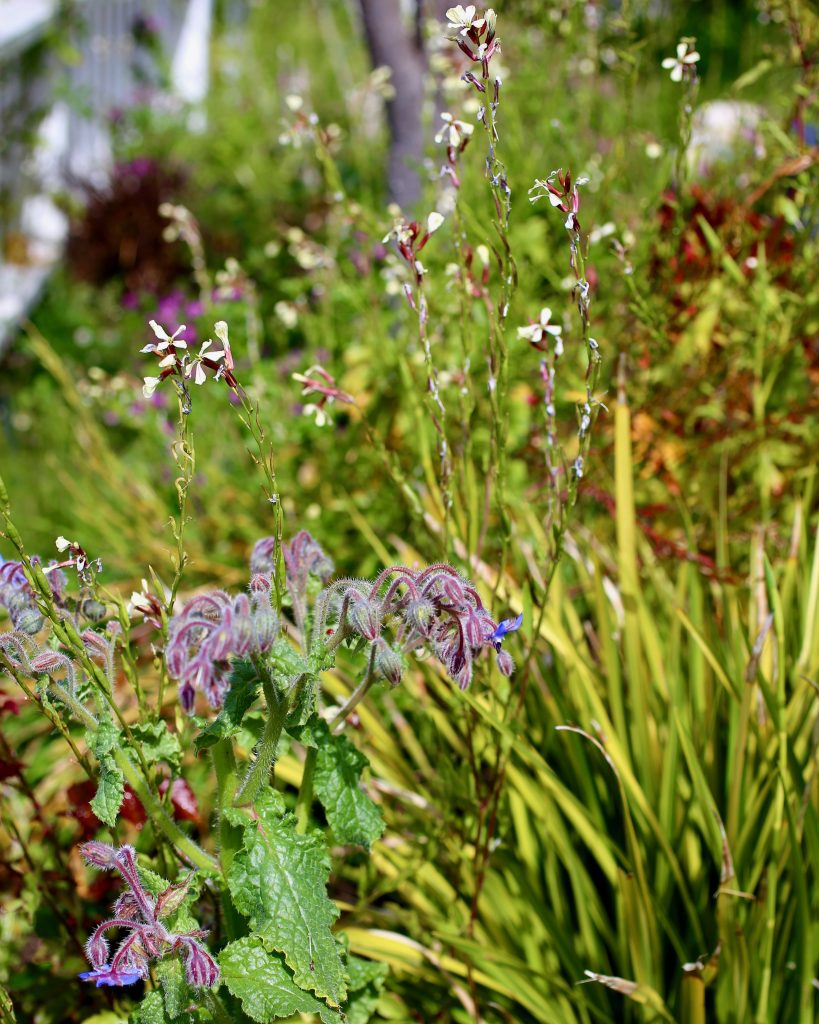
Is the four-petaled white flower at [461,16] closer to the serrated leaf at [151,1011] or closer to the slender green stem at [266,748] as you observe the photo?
the slender green stem at [266,748]

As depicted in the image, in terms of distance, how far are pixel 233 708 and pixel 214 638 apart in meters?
0.17

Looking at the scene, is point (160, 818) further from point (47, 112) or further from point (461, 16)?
point (47, 112)

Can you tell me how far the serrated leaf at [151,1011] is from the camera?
3.46 ft

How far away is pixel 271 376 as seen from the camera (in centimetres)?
281

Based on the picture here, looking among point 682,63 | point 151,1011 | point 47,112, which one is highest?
point 47,112

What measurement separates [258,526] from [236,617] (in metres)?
1.66

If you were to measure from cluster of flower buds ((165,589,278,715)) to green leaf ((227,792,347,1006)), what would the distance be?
0.17m

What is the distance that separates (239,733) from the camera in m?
1.14

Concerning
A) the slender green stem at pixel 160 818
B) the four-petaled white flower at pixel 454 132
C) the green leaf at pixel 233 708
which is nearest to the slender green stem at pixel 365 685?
the green leaf at pixel 233 708

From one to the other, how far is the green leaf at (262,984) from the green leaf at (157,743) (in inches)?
8.9

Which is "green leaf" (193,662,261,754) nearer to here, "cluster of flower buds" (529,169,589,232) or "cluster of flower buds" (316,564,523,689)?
"cluster of flower buds" (316,564,523,689)

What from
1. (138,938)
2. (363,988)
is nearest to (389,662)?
(138,938)

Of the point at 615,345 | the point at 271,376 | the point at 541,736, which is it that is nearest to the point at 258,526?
the point at 271,376

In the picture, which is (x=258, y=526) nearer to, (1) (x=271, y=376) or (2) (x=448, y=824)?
(1) (x=271, y=376)
